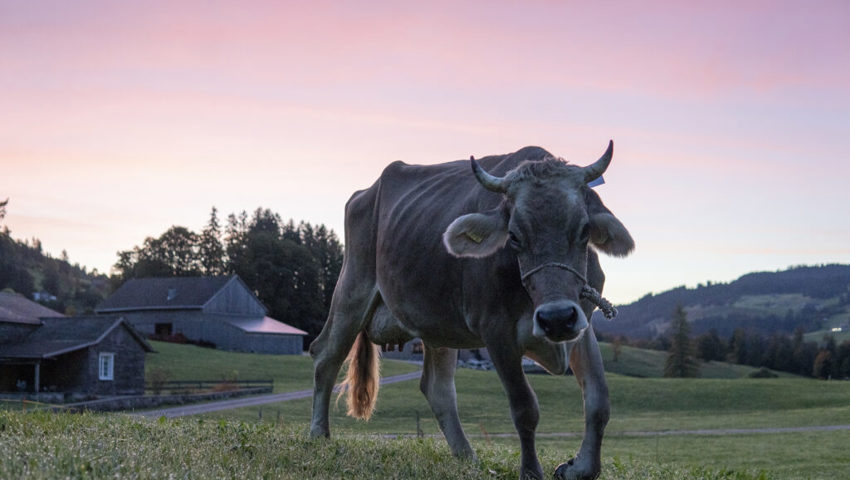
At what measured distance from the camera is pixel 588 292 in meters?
6.30

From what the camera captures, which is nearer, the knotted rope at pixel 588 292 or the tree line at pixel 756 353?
the knotted rope at pixel 588 292

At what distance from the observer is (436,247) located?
25.3 feet

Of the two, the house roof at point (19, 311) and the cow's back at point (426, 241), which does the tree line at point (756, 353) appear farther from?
the cow's back at point (426, 241)

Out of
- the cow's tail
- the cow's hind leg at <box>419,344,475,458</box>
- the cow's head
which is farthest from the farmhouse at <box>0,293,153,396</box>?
the cow's head

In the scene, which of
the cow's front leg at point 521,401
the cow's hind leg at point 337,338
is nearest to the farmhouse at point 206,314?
the cow's hind leg at point 337,338

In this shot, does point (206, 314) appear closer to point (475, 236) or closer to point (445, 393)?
point (445, 393)

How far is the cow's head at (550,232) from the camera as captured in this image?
583 centimetres

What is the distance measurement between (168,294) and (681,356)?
65.1m

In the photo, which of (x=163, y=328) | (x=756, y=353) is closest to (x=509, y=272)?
(x=163, y=328)

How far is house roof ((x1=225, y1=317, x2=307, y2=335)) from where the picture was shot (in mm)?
86125

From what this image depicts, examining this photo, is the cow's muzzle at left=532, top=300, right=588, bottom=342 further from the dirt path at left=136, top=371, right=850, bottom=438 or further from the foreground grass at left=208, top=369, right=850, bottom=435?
the dirt path at left=136, top=371, right=850, bottom=438

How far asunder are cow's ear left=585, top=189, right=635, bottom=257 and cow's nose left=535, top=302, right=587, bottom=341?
0.94 meters

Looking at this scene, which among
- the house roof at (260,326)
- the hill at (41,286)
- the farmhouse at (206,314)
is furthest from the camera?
the hill at (41,286)

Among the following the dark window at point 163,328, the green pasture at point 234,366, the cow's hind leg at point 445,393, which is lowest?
the green pasture at point 234,366
